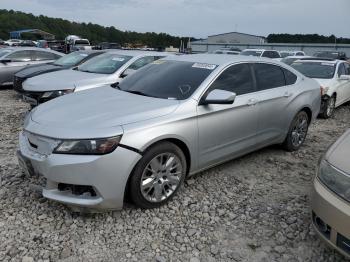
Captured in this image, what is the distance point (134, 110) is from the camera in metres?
3.42

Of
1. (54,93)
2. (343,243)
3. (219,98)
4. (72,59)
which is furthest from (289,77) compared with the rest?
(72,59)

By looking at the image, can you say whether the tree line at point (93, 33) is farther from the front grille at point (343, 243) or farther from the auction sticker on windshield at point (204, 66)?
the front grille at point (343, 243)

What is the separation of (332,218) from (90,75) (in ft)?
19.2

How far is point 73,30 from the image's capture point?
3118 inches

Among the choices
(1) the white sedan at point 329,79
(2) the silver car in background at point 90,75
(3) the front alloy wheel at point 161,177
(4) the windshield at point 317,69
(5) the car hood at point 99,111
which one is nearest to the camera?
(5) the car hood at point 99,111

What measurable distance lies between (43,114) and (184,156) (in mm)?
1492

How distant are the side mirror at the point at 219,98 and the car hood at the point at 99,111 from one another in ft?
1.13

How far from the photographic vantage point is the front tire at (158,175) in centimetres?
325

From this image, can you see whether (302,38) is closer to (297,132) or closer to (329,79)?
(329,79)

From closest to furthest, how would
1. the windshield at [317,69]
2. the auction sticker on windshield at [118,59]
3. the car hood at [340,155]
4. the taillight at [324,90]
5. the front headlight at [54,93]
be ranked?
the car hood at [340,155], the front headlight at [54,93], the auction sticker on windshield at [118,59], the taillight at [324,90], the windshield at [317,69]

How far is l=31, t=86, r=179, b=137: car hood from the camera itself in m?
3.19

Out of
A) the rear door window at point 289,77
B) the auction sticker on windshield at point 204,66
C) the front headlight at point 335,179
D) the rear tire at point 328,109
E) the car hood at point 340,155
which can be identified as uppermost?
the auction sticker on windshield at point 204,66

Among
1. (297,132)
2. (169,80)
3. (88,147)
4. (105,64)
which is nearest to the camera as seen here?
(88,147)

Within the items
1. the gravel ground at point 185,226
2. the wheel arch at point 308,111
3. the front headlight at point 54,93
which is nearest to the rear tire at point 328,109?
the wheel arch at point 308,111
